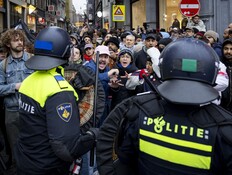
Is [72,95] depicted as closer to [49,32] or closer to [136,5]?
[49,32]

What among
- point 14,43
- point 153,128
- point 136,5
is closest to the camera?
point 153,128

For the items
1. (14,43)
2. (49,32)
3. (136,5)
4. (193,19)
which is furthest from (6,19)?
(49,32)

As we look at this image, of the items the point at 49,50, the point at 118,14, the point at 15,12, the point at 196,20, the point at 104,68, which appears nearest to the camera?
the point at 49,50

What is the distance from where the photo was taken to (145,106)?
1872 mm

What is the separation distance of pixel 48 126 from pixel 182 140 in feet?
3.52

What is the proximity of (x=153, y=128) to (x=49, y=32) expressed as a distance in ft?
4.14

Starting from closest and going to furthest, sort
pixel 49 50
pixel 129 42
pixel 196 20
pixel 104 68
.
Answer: pixel 49 50, pixel 104 68, pixel 129 42, pixel 196 20

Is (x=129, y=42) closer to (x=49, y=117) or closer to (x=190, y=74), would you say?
(x=49, y=117)

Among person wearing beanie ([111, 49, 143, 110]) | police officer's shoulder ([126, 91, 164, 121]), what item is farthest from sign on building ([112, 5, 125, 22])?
police officer's shoulder ([126, 91, 164, 121])

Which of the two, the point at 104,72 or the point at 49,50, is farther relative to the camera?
the point at 104,72

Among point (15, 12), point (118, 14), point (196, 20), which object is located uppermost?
point (15, 12)

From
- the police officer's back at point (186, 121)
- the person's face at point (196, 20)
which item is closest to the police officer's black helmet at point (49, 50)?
the police officer's back at point (186, 121)

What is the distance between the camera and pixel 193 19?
38.3 feet

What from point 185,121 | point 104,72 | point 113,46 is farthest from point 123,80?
point 185,121
